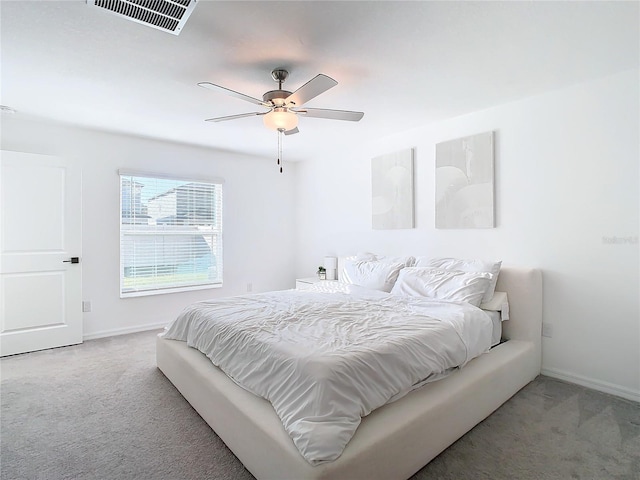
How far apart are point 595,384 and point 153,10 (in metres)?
3.93

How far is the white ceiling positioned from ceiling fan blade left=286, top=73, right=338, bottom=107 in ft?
0.85

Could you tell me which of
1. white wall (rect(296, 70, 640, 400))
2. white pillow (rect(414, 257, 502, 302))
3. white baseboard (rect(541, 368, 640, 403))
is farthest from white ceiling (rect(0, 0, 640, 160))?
white baseboard (rect(541, 368, 640, 403))

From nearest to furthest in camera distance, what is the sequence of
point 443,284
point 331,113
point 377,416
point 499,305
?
1. point 377,416
2. point 331,113
3. point 499,305
4. point 443,284

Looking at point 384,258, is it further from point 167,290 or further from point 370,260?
point 167,290

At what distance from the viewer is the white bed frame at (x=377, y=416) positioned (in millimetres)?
1506

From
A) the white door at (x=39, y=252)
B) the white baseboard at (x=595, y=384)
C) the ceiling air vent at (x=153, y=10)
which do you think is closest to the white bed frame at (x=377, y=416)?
the white baseboard at (x=595, y=384)

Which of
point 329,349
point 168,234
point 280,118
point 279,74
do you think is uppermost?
point 279,74

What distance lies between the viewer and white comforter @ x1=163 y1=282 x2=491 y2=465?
1552mm

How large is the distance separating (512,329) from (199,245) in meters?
3.95

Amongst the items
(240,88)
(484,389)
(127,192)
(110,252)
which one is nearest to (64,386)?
(110,252)

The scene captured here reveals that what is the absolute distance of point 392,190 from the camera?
4.19 metres

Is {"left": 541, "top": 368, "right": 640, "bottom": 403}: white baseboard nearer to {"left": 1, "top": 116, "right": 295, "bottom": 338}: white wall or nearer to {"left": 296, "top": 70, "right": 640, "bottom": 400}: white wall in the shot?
{"left": 296, "top": 70, "right": 640, "bottom": 400}: white wall

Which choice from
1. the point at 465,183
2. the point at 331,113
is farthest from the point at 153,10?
the point at 465,183

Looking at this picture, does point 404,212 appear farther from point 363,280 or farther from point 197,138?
point 197,138
